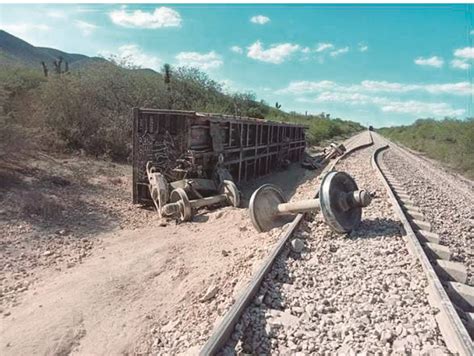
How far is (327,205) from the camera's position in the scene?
604cm

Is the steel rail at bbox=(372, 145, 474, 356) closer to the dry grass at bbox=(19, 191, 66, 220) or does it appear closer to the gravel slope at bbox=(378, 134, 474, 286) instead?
the gravel slope at bbox=(378, 134, 474, 286)

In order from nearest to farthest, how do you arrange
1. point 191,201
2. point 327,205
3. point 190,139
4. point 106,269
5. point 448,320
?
point 448,320 → point 327,205 → point 106,269 → point 191,201 → point 190,139

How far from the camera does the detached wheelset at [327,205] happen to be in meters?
6.14

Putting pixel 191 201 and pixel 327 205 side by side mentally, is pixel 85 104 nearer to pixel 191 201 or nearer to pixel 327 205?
pixel 191 201

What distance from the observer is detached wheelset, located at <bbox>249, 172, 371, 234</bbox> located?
614 cm

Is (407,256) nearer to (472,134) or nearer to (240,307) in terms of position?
(240,307)

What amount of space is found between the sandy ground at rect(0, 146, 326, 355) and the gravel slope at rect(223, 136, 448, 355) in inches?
23.8

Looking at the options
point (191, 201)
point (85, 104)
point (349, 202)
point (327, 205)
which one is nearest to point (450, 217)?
point (349, 202)

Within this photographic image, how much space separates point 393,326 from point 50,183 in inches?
389

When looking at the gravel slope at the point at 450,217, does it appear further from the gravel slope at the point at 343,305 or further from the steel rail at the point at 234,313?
the steel rail at the point at 234,313

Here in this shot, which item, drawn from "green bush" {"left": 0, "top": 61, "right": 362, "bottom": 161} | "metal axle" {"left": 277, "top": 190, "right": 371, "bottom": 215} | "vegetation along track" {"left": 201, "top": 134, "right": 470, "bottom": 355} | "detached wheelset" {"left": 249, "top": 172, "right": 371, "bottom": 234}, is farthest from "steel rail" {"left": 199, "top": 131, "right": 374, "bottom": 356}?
"green bush" {"left": 0, "top": 61, "right": 362, "bottom": 161}

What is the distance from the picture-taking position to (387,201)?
8.78 m

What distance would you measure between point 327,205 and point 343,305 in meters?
2.24

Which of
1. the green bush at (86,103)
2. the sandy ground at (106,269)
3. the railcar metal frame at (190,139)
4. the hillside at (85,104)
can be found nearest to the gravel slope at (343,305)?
the sandy ground at (106,269)
